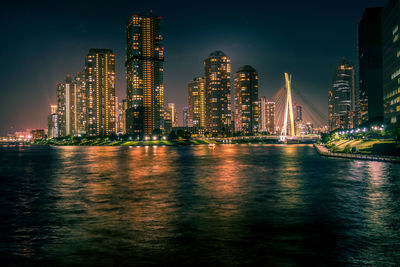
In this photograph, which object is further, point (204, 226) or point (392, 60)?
point (392, 60)

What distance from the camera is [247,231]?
16109mm

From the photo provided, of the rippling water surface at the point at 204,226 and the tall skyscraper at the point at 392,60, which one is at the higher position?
the tall skyscraper at the point at 392,60

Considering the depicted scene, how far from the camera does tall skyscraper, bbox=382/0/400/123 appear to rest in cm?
13312

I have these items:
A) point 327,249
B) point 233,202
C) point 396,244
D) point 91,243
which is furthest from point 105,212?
point 396,244

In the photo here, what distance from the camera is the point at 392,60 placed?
14088 cm

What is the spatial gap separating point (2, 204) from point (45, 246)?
42.1 ft

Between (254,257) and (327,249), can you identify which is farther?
(327,249)

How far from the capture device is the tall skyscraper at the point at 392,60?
437ft

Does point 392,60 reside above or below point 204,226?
above

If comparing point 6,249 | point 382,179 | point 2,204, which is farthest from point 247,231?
point 382,179

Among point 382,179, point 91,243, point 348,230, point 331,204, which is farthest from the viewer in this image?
point 382,179

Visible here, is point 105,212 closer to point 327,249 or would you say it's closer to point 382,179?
point 327,249

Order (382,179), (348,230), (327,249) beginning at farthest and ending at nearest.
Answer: (382,179), (348,230), (327,249)

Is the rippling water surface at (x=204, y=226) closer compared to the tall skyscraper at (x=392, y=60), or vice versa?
the rippling water surface at (x=204, y=226)
